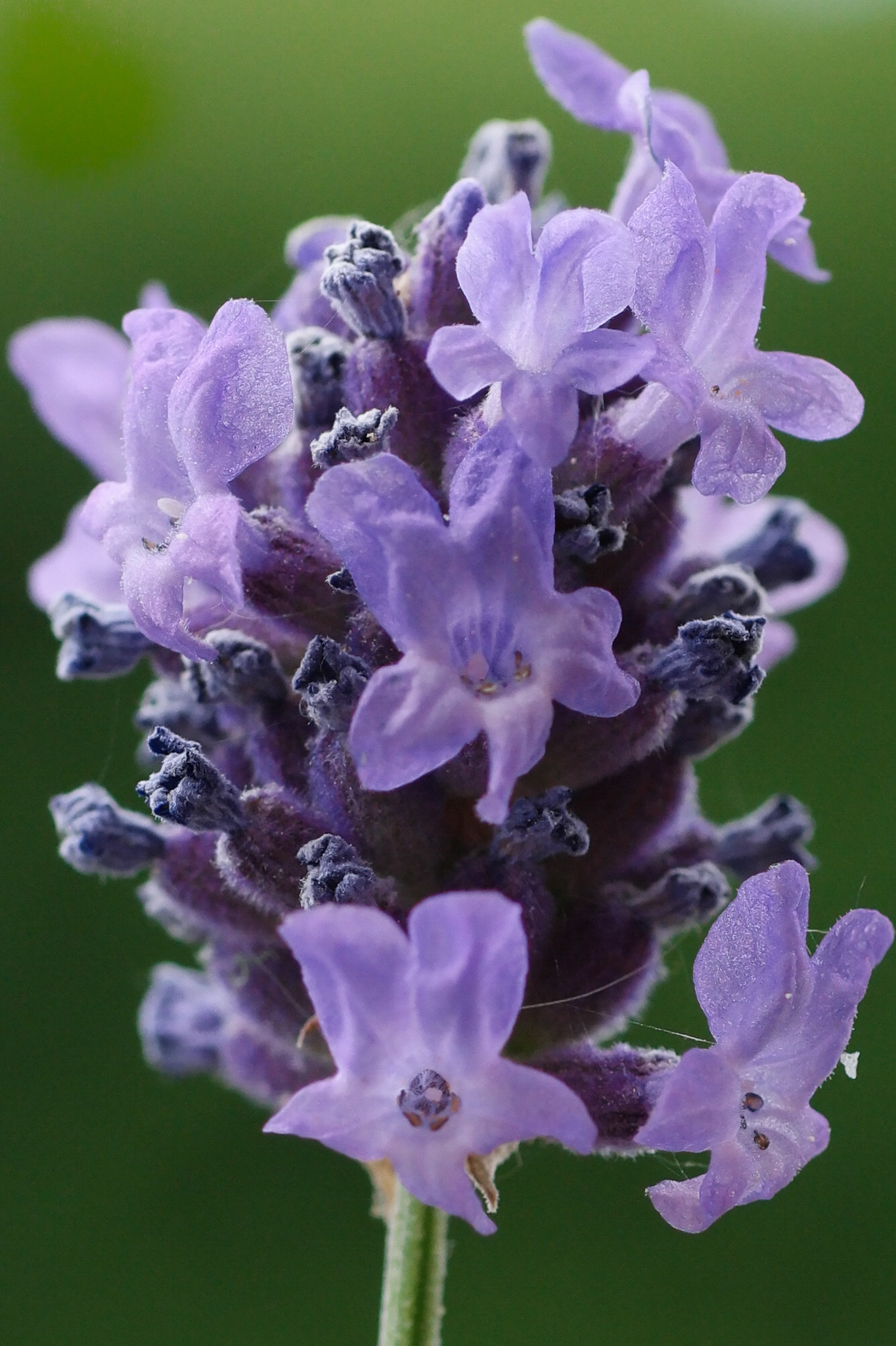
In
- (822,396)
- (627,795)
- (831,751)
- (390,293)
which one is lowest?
(627,795)

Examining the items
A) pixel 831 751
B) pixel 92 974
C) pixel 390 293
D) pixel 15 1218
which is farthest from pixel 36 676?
pixel 390 293

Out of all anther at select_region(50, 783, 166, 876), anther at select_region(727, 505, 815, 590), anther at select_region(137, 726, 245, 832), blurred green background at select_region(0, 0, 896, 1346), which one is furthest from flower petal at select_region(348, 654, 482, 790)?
blurred green background at select_region(0, 0, 896, 1346)

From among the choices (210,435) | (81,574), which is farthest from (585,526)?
(81,574)

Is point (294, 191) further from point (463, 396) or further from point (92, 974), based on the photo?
point (463, 396)

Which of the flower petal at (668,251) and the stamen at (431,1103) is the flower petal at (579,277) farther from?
the stamen at (431,1103)

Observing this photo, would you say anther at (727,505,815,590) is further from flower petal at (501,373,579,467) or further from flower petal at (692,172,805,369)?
flower petal at (501,373,579,467)
